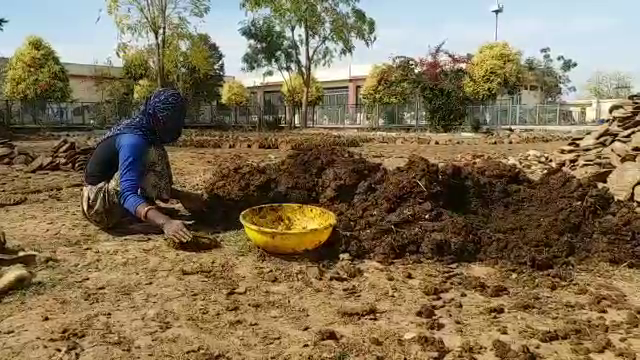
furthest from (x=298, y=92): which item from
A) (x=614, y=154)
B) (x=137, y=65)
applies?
(x=614, y=154)

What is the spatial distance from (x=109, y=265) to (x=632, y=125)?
7.43 meters

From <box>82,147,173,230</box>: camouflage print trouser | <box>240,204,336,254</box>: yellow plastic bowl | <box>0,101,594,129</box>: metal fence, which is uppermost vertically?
<box>0,101,594,129</box>: metal fence

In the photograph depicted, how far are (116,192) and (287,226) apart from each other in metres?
1.39

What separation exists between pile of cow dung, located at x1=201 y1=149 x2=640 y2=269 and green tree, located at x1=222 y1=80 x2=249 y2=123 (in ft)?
94.2

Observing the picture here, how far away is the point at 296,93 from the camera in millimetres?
34250

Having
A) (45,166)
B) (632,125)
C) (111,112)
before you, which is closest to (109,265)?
(45,166)

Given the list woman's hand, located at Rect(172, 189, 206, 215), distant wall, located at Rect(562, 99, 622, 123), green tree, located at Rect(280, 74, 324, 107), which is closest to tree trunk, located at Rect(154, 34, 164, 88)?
green tree, located at Rect(280, 74, 324, 107)

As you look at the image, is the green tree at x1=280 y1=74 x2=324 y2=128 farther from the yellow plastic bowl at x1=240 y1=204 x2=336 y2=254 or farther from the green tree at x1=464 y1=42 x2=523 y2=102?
the yellow plastic bowl at x1=240 y1=204 x2=336 y2=254

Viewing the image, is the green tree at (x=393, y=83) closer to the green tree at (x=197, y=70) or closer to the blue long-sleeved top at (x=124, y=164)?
the green tree at (x=197, y=70)

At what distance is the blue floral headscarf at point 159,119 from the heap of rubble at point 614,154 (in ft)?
14.2

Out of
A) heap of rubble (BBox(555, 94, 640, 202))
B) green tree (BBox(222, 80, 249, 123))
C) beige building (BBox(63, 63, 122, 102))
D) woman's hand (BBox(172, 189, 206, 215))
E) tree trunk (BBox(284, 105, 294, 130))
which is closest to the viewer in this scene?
woman's hand (BBox(172, 189, 206, 215))

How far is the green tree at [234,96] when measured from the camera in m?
33.9

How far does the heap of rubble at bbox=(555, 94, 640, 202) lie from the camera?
19.4 ft

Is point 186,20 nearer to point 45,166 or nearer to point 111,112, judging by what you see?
point 111,112
